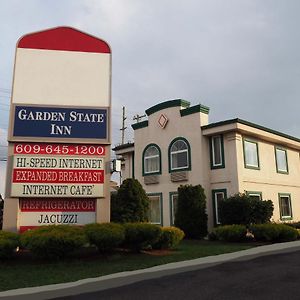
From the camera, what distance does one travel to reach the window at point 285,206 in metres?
23.6

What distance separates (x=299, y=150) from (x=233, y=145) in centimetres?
887

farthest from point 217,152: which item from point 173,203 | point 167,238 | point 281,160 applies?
point 167,238

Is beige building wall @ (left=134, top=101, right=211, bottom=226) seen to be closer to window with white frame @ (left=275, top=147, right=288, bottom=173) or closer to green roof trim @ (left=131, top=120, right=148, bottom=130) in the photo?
green roof trim @ (left=131, top=120, right=148, bottom=130)

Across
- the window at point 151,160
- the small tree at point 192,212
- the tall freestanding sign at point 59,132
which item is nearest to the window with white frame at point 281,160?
the small tree at point 192,212

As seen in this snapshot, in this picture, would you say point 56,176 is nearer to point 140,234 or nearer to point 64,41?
point 140,234

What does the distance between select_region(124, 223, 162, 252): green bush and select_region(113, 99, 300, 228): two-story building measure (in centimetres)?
934

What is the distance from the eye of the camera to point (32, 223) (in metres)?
11.8

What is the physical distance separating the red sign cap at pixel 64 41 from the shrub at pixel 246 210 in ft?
33.0

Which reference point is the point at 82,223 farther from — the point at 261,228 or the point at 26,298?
the point at 261,228

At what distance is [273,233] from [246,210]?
204 centimetres

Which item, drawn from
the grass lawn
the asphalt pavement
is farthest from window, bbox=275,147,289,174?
the asphalt pavement

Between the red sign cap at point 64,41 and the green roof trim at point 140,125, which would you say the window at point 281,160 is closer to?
the green roof trim at point 140,125

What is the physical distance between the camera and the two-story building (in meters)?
20.9

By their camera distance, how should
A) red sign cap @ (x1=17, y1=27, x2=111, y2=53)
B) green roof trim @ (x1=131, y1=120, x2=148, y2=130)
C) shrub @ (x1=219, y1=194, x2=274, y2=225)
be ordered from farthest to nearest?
green roof trim @ (x1=131, y1=120, x2=148, y2=130) → shrub @ (x1=219, y1=194, x2=274, y2=225) → red sign cap @ (x1=17, y1=27, x2=111, y2=53)
